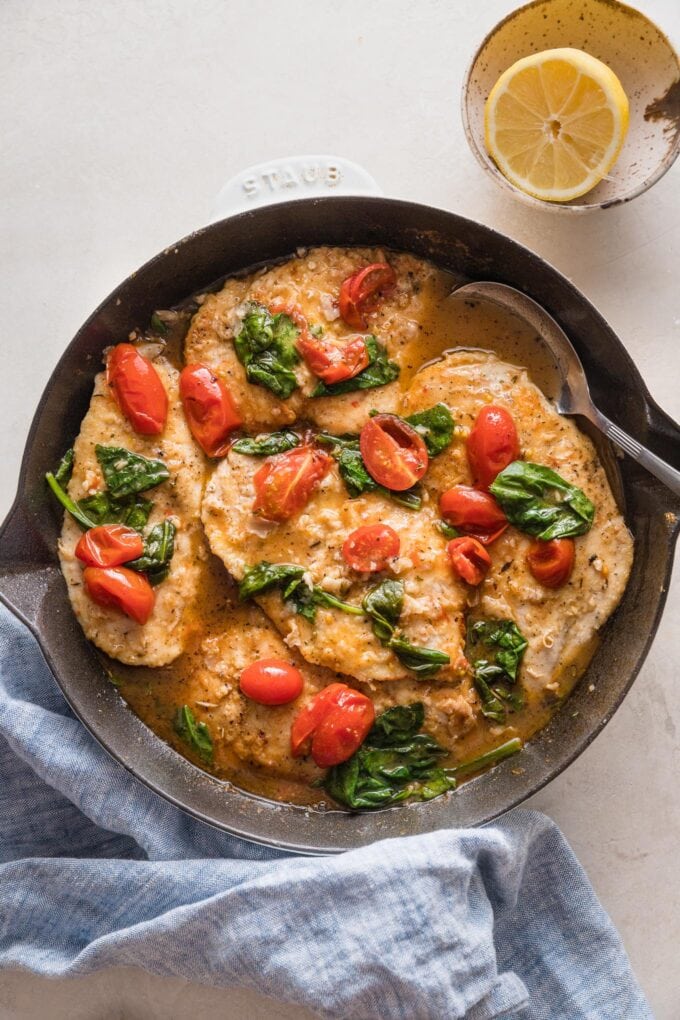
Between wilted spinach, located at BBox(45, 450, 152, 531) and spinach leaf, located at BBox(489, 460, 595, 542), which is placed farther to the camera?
wilted spinach, located at BBox(45, 450, 152, 531)

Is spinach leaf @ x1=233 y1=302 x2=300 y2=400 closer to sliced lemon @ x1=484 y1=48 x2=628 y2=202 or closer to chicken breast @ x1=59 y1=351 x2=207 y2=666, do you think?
chicken breast @ x1=59 y1=351 x2=207 y2=666

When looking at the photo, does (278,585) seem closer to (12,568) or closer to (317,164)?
(12,568)

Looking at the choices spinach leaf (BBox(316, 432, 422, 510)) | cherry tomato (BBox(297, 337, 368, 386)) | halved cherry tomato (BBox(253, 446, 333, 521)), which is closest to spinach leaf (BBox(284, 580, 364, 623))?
halved cherry tomato (BBox(253, 446, 333, 521))

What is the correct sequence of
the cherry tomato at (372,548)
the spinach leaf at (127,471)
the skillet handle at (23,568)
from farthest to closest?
the spinach leaf at (127,471)
the cherry tomato at (372,548)
the skillet handle at (23,568)

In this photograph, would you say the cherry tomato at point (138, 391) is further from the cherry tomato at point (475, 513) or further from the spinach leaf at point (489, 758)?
the spinach leaf at point (489, 758)

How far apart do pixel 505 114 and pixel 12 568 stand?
338 centimetres

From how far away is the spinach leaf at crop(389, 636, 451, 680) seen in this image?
479cm

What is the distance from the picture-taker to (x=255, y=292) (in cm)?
516

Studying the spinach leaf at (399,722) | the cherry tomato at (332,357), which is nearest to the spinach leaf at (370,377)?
the cherry tomato at (332,357)

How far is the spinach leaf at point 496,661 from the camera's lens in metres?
4.95

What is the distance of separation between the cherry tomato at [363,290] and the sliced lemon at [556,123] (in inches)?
31.7

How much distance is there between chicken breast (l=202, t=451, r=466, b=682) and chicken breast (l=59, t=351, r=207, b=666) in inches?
5.9

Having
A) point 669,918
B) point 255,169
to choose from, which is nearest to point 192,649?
point 255,169

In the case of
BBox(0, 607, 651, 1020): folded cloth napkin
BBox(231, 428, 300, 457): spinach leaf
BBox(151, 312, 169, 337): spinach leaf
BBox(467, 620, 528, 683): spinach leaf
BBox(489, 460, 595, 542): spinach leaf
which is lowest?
BBox(0, 607, 651, 1020): folded cloth napkin
